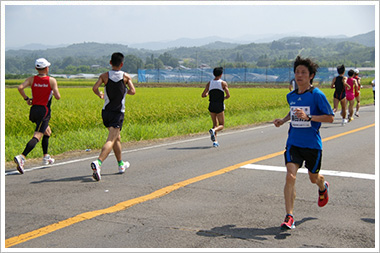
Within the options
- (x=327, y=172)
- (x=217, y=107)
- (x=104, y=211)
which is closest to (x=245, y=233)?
(x=104, y=211)

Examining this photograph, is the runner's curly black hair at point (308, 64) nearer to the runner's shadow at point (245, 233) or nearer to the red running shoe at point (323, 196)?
the red running shoe at point (323, 196)

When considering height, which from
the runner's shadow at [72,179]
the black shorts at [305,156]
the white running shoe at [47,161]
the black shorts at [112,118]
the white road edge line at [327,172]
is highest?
the black shorts at [112,118]

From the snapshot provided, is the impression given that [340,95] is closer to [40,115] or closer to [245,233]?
[40,115]

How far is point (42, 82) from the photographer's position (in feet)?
30.2

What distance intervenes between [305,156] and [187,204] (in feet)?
5.68

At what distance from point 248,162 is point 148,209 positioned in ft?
13.0

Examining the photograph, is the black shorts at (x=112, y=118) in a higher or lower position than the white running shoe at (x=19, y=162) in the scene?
higher

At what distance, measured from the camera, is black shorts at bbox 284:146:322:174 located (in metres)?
5.78

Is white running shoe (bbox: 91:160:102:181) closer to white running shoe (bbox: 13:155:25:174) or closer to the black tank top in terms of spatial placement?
the black tank top

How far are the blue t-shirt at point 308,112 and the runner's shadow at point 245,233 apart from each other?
3.41ft

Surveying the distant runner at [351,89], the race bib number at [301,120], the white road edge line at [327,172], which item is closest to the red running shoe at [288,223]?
the race bib number at [301,120]

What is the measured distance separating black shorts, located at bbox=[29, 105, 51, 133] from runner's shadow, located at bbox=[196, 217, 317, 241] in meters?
5.07

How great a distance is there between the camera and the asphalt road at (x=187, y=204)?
17.1 ft

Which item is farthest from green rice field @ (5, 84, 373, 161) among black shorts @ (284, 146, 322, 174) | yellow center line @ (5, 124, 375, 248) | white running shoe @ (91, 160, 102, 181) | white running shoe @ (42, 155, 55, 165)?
black shorts @ (284, 146, 322, 174)
